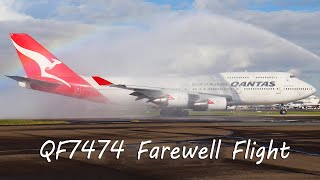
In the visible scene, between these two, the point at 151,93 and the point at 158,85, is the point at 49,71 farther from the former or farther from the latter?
the point at 158,85

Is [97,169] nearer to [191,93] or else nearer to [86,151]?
[86,151]

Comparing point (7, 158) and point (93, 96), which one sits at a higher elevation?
point (93, 96)

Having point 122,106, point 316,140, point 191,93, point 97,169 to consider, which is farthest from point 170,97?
point 97,169

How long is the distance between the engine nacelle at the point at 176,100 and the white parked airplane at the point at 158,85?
55cm

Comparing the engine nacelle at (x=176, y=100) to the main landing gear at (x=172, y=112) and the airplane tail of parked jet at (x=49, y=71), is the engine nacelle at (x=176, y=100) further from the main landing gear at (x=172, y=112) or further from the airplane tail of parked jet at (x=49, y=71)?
the airplane tail of parked jet at (x=49, y=71)

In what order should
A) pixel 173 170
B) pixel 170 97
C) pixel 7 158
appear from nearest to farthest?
pixel 173 170 < pixel 7 158 < pixel 170 97

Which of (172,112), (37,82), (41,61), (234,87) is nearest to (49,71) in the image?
(41,61)

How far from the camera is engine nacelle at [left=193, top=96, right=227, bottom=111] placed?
60344mm

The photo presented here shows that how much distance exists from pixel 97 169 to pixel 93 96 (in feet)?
166

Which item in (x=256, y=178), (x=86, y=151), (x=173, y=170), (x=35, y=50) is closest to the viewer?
(x=256, y=178)

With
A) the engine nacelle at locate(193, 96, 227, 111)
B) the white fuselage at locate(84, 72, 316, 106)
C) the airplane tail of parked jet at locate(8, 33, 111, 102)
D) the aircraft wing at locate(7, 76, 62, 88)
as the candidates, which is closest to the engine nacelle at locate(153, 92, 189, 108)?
the engine nacelle at locate(193, 96, 227, 111)

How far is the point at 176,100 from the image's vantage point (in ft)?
202

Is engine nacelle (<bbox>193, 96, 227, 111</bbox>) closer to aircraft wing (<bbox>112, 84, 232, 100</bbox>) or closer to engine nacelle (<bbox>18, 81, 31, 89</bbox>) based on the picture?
aircraft wing (<bbox>112, 84, 232, 100</bbox>)

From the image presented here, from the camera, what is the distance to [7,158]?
56.5 feet
